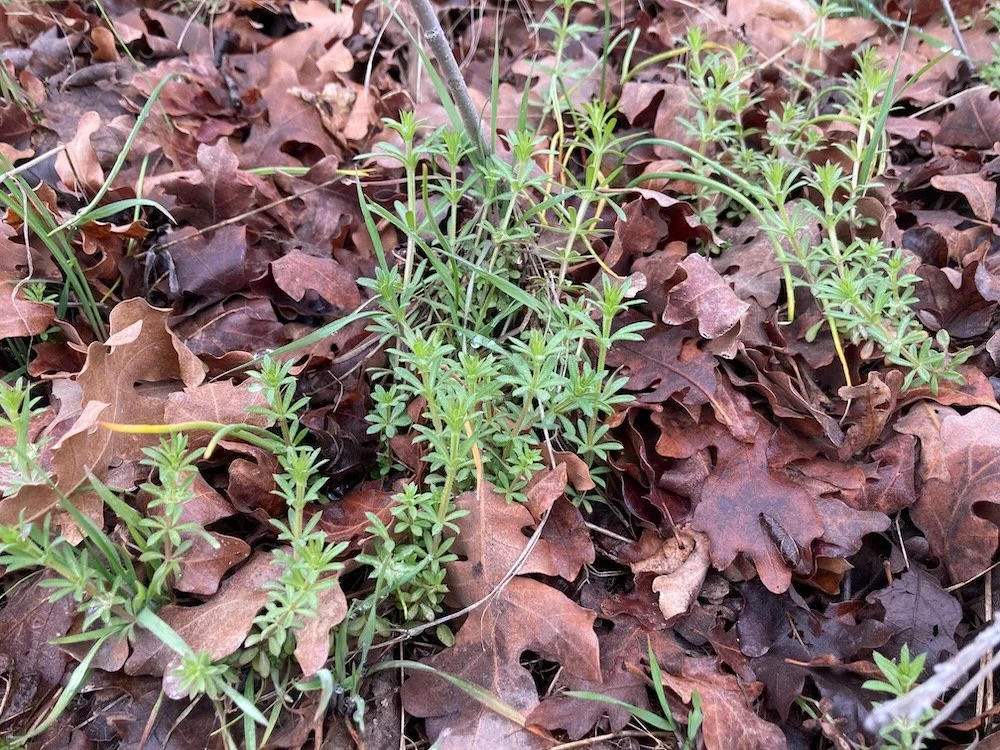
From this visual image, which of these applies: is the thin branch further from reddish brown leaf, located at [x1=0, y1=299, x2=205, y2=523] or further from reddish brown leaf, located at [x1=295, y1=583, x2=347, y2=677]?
reddish brown leaf, located at [x1=295, y1=583, x2=347, y2=677]

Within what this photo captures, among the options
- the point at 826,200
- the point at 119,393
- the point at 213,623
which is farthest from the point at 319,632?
the point at 826,200

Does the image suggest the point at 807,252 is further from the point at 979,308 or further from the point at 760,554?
the point at 760,554

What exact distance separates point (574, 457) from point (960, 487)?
1.05 meters

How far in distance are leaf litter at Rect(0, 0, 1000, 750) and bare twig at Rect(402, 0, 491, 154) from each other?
460 millimetres

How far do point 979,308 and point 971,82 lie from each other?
1236 mm

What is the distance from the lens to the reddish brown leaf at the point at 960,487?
183 cm

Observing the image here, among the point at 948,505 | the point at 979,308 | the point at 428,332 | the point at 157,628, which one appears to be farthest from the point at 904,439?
the point at 157,628

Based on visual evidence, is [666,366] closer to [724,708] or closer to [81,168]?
[724,708]

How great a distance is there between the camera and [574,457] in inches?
75.0

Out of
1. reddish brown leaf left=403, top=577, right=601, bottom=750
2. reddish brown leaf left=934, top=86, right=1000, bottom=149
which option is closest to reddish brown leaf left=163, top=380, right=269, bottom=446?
reddish brown leaf left=403, top=577, right=601, bottom=750

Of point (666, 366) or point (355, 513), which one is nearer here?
point (355, 513)

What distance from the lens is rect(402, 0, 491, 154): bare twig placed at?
6.32 feet

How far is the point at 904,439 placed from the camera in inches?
77.7

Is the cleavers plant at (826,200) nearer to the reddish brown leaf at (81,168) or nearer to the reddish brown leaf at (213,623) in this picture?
the reddish brown leaf at (213,623)
